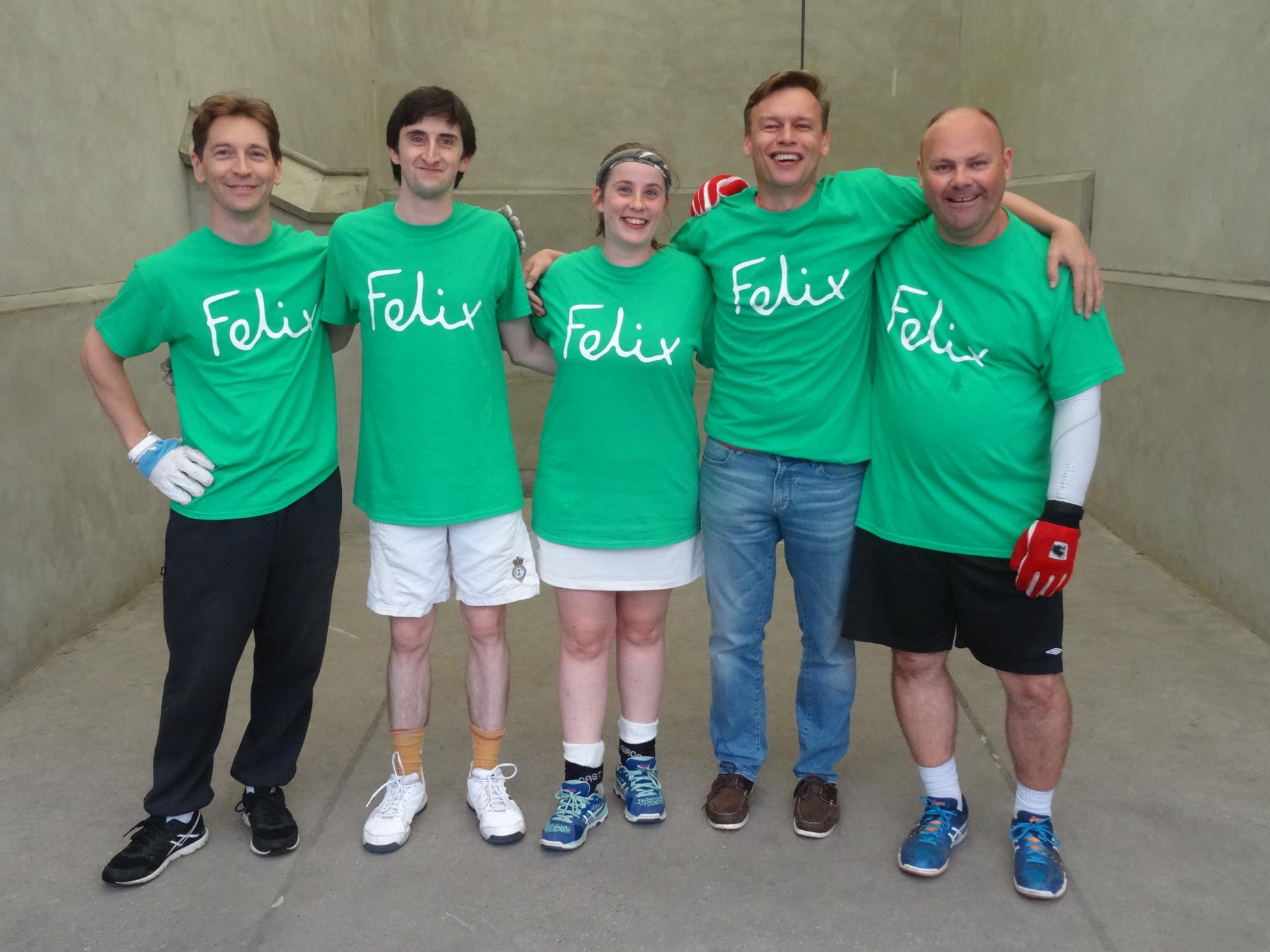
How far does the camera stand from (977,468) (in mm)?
2541

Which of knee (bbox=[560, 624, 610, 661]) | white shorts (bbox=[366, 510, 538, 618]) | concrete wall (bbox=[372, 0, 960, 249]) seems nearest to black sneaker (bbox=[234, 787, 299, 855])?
white shorts (bbox=[366, 510, 538, 618])

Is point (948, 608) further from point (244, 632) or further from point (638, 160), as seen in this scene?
A: point (244, 632)

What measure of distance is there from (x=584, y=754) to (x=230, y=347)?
1.35 metres

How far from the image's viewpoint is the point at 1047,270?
8.04 ft

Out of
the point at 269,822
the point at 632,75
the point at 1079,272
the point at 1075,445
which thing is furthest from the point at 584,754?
the point at 632,75

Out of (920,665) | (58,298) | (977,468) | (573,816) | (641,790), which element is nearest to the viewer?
(977,468)

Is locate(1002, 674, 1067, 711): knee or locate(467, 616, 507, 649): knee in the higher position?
locate(467, 616, 507, 649): knee

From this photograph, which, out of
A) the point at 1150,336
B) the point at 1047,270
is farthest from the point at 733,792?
the point at 1150,336

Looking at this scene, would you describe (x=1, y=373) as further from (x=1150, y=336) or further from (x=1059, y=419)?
(x=1150, y=336)

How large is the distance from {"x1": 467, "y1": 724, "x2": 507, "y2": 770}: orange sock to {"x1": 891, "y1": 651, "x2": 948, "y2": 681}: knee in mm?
1041

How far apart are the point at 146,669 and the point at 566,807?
1913 millimetres

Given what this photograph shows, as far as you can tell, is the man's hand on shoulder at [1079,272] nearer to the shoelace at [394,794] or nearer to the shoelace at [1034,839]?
the shoelace at [1034,839]

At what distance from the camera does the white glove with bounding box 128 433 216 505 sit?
2.57 m

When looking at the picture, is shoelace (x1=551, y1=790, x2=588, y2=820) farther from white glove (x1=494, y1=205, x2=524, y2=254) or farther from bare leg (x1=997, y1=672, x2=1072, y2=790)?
white glove (x1=494, y1=205, x2=524, y2=254)
